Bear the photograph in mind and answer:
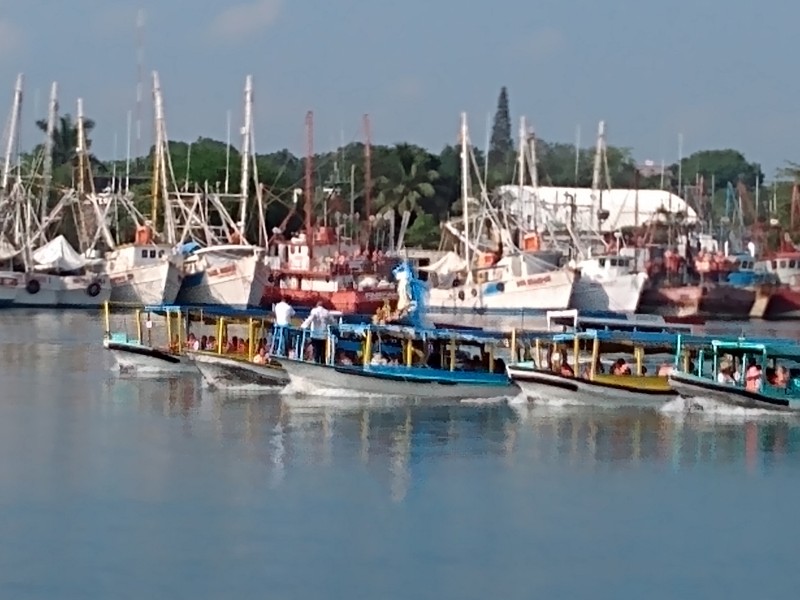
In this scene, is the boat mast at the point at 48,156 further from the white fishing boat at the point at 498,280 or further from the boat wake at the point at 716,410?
the boat wake at the point at 716,410

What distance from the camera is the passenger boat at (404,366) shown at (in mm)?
41719

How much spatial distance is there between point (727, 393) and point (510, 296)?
1990 inches

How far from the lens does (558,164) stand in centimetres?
18675

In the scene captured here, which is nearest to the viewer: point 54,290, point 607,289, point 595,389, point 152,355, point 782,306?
point 595,389

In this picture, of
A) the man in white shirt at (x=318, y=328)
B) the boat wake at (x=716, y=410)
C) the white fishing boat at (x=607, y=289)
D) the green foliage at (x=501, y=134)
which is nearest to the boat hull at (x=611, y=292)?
the white fishing boat at (x=607, y=289)

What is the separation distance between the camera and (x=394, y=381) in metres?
41.7

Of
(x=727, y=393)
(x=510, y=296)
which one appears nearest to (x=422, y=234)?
(x=510, y=296)

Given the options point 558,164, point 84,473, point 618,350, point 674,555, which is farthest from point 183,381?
point 558,164

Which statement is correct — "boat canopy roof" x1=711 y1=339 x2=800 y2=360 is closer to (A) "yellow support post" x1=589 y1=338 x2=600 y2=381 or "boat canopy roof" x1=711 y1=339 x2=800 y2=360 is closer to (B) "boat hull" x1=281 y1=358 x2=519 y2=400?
(A) "yellow support post" x1=589 y1=338 x2=600 y2=381

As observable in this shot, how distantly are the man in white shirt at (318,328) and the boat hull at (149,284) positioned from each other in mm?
46367

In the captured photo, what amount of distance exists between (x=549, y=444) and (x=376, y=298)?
4968 centimetres

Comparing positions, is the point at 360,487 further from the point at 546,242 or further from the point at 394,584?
the point at 546,242

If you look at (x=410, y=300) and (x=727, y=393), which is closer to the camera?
(x=727, y=393)

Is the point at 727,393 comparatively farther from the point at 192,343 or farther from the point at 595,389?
the point at 192,343
